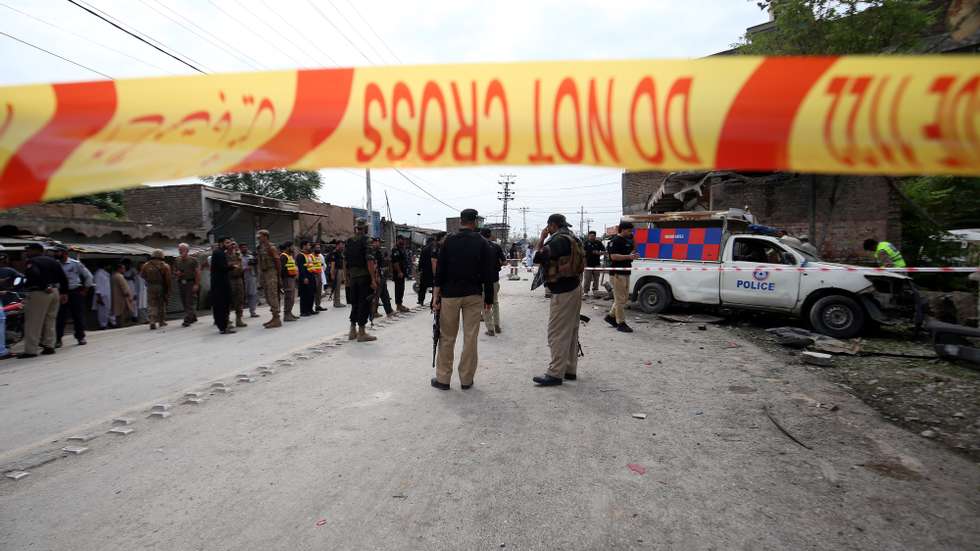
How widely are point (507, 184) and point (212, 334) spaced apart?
5573 centimetres

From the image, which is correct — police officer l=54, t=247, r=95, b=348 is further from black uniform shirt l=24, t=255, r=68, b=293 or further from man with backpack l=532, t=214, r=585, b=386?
man with backpack l=532, t=214, r=585, b=386

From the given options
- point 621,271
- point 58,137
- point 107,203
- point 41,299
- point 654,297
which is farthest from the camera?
point 107,203

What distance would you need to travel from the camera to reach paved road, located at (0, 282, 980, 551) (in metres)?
2.32

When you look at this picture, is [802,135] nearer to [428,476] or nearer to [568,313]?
[428,476]

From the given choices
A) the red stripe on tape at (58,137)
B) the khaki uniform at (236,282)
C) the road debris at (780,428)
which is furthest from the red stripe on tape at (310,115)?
the khaki uniform at (236,282)

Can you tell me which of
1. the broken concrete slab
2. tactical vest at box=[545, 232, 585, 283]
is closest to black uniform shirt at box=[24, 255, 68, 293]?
tactical vest at box=[545, 232, 585, 283]

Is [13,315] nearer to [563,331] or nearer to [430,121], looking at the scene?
[563,331]

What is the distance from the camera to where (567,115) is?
1.98 m

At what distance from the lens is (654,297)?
9.95m

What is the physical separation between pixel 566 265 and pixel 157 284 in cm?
902

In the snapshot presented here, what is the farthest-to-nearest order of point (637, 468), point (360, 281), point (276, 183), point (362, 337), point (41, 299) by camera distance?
point (276, 183)
point (360, 281)
point (362, 337)
point (41, 299)
point (637, 468)

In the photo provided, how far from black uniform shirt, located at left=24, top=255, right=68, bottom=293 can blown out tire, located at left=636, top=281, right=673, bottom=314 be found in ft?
34.2

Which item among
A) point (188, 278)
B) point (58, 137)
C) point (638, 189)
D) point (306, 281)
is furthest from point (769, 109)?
point (638, 189)

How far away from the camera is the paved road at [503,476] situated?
7.62 feet
